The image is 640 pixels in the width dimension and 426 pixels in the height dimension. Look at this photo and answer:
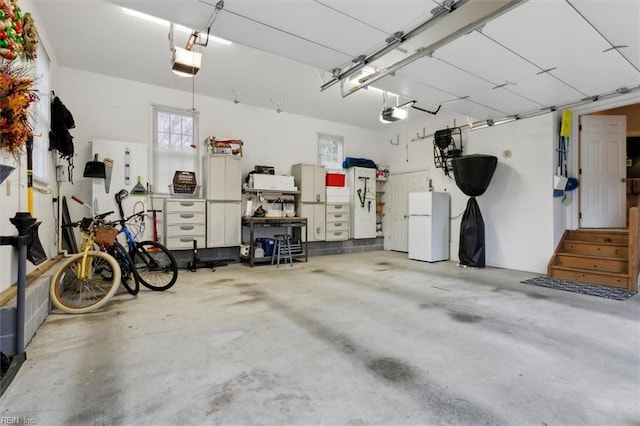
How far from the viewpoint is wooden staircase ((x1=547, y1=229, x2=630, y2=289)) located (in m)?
4.43

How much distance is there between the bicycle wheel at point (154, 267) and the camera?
4078 millimetres

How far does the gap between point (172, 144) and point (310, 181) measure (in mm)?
2962

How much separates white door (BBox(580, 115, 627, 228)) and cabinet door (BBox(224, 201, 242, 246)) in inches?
253

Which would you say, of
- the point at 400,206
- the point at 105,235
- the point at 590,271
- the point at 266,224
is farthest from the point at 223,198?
the point at 590,271

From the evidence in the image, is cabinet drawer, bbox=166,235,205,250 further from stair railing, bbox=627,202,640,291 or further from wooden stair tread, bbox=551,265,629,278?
stair railing, bbox=627,202,640,291

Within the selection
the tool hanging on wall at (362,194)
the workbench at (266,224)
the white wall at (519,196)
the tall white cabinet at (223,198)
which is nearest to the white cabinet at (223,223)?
the tall white cabinet at (223,198)

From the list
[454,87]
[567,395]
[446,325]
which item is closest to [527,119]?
Result: [454,87]

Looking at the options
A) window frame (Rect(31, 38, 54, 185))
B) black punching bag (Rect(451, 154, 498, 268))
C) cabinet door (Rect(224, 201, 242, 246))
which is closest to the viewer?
window frame (Rect(31, 38, 54, 185))

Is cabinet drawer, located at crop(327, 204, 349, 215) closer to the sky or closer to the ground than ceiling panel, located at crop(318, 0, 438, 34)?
closer to the ground

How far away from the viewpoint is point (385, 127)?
8.50 m

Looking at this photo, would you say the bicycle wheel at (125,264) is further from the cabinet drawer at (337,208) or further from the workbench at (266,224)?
the cabinet drawer at (337,208)

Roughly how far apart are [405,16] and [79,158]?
215 inches

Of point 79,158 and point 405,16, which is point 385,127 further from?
point 79,158

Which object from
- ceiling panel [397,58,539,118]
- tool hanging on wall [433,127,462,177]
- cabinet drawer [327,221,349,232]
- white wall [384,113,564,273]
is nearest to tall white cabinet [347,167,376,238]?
cabinet drawer [327,221,349,232]
